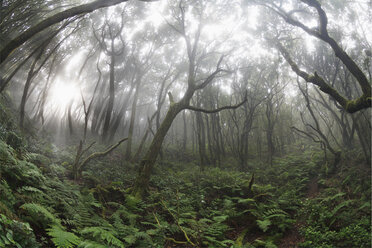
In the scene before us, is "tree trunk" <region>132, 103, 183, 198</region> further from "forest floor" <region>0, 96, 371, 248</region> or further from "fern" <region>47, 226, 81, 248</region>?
"fern" <region>47, 226, 81, 248</region>

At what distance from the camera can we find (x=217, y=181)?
800cm

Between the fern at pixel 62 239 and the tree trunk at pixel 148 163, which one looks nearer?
the fern at pixel 62 239

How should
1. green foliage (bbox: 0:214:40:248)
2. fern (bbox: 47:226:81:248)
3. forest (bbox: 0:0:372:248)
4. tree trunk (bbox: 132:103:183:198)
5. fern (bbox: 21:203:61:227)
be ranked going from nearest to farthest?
green foliage (bbox: 0:214:40:248) < fern (bbox: 47:226:81:248) < fern (bbox: 21:203:61:227) < forest (bbox: 0:0:372:248) < tree trunk (bbox: 132:103:183:198)

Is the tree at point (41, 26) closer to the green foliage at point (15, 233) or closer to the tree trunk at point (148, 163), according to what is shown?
the green foliage at point (15, 233)

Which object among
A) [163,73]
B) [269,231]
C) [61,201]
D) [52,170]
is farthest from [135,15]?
[269,231]

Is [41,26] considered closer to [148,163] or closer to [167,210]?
[148,163]

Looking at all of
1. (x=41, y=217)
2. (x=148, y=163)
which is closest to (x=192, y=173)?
(x=148, y=163)

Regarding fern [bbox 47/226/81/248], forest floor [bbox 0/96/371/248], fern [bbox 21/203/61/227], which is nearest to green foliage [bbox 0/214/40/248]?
forest floor [bbox 0/96/371/248]

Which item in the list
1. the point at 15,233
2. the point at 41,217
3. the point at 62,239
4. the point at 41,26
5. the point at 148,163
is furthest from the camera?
the point at 148,163

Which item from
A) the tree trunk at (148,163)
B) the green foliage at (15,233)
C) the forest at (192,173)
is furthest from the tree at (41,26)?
the tree trunk at (148,163)

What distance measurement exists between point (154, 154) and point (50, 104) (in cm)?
2771

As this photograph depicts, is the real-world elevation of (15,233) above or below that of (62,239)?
above

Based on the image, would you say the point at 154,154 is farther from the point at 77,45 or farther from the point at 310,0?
the point at 77,45

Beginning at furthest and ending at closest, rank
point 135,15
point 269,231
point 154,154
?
1. point 135,15
2. point 154,154
3. point 269,231
